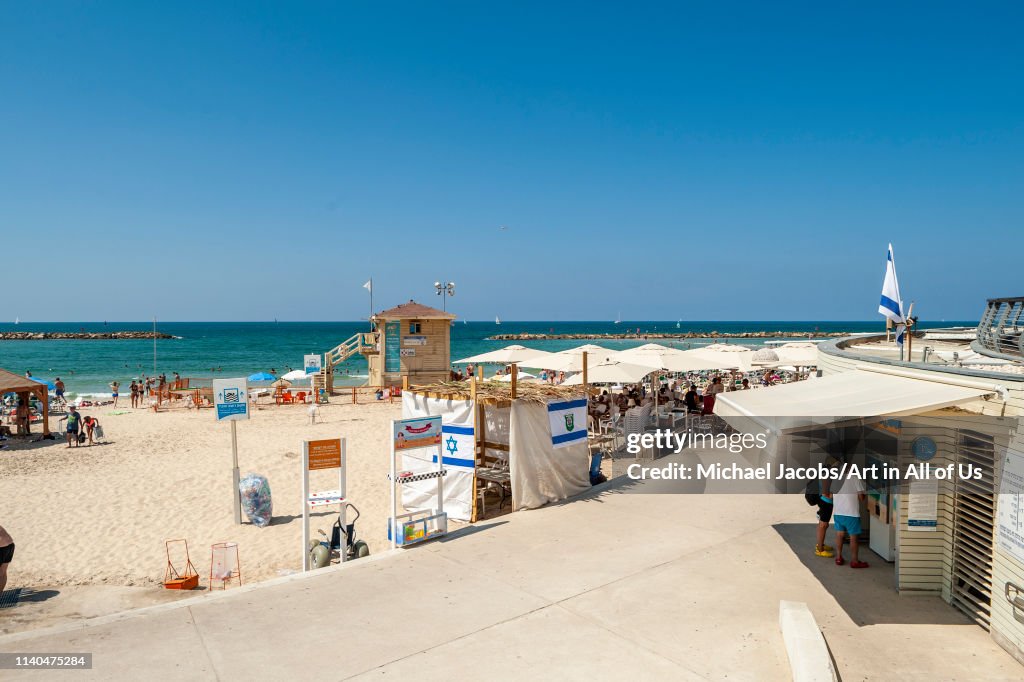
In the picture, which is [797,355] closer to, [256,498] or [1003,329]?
[1003,329]

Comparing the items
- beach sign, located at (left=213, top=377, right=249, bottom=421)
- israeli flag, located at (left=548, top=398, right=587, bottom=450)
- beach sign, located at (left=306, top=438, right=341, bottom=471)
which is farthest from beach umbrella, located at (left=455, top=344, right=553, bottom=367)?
beach sign, located at (left=306, top=438, right=341, bottom=471)

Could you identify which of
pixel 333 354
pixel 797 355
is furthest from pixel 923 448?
pixel 333 354

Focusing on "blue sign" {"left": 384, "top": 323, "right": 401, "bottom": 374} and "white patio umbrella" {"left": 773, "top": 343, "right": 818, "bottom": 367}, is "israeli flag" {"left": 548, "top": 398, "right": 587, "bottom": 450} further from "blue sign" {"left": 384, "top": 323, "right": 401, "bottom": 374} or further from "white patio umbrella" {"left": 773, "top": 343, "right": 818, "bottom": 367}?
"blue sign" {"left": 384, "top": 323, "right": 401, "bottom": 374}

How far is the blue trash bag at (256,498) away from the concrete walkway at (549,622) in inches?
141

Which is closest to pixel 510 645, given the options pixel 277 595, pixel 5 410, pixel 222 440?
pixel 277 595

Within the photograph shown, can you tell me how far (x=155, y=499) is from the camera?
37.4 ft

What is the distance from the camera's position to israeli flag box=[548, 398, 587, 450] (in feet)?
31.5

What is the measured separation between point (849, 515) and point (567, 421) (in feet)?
14.3

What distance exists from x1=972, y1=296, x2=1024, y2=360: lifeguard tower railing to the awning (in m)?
1.47

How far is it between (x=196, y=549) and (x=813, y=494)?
830 centimetres

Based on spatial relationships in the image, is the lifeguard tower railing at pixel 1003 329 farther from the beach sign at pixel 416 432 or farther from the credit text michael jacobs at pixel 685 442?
the beach sign at pixel 416 432

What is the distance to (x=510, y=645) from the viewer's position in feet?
16.2

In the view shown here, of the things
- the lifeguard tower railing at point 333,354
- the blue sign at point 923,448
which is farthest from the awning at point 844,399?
the lifeguard tower railing at point 333,354

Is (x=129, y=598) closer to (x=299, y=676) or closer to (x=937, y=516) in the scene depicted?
(x=299, y=676)
